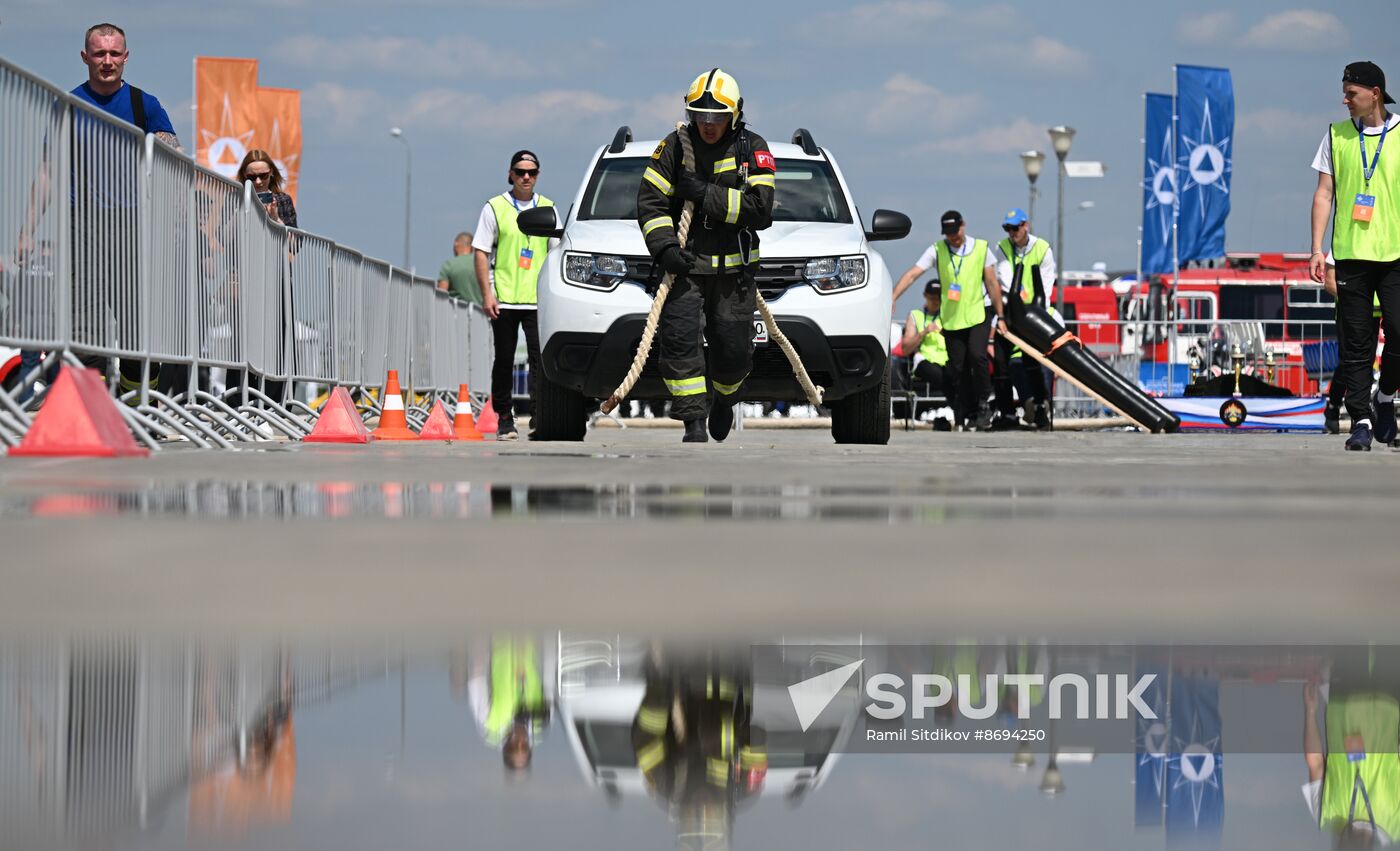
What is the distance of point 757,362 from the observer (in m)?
12.5

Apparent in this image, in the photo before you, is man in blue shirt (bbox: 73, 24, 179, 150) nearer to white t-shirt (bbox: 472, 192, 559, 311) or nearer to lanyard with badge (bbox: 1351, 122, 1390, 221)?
white t-shirt (bbox: 472, 192, 559, 311)

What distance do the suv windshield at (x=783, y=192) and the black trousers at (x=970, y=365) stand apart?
9.00m

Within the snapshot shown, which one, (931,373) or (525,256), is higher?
(525,256)

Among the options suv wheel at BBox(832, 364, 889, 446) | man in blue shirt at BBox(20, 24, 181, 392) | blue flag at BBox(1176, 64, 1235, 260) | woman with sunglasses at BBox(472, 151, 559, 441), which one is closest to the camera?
man in blue shirt at BBox(20, 24, 181, 392)

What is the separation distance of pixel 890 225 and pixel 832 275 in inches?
20.2

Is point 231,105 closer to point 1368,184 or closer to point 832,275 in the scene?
point 832,275

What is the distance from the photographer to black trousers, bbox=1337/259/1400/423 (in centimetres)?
1226

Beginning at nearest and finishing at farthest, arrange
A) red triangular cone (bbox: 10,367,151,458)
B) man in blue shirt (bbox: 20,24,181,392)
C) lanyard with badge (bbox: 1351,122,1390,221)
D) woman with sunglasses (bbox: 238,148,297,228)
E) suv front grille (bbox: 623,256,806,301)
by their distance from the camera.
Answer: red triangular cone (bbox: 10,367,151,458), man in blue shirt (bbox: 20,24,181,392), lanyard with badge (bbox: 1351,122,1390,221), suv front grille (bbox: 623,256,806,301), woman with sunglasses (bbox: 238,148,297,228)

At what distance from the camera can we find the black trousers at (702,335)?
11242 millimetres

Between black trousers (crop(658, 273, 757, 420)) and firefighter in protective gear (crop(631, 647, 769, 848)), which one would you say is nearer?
firefighter in protective gear (crop(631, 647, 769, 848))

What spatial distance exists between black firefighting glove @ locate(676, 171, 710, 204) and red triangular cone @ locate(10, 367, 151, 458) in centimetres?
359

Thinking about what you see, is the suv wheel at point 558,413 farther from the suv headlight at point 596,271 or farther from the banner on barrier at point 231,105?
the banner on barrier at point 231,105

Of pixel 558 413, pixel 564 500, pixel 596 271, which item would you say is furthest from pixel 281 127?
pixel 564 500

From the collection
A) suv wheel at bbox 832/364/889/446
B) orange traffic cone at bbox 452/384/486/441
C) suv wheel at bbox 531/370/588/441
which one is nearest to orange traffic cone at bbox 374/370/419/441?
orange traffic cone at bbox 452/384/486/441
